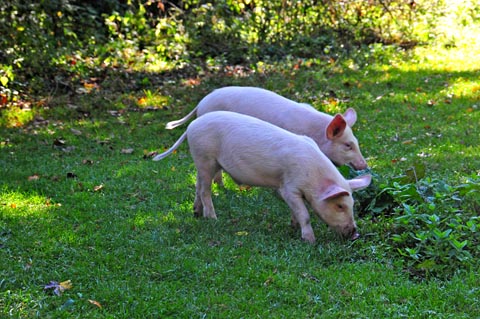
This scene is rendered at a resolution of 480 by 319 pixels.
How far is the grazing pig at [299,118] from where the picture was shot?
651 centimetres

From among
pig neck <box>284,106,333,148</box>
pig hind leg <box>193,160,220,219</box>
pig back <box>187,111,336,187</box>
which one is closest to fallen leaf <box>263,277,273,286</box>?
pig back <box>187,111,336,187</box>

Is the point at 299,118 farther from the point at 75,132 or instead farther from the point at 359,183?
the point at 75,132

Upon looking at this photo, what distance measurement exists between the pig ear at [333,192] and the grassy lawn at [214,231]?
0.36 metres

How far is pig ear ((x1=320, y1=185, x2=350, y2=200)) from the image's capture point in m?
5.09

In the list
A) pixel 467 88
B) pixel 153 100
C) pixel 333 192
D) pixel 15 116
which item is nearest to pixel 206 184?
pixel 333 192

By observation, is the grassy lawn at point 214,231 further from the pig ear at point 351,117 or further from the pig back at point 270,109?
the pig back at point 270,109

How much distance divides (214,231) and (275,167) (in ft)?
2.26

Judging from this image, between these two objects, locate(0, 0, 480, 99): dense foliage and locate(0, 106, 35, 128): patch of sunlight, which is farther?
locate(0, 0, 480, 99): dense foliage

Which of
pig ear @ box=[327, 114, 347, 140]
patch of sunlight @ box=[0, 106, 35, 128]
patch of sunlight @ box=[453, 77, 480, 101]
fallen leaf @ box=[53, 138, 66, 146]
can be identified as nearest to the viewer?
pig ear @ box=[327, 114, 347, 140]

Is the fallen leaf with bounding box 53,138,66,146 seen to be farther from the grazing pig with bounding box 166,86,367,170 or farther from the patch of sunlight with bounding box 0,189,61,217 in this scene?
the grazing pig with bounding box 166,86,367,170

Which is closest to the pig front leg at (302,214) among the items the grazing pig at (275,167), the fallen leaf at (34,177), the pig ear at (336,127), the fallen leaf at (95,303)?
the grazing pig at (275,167)

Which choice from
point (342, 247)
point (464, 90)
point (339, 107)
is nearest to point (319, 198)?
point (342, 247)

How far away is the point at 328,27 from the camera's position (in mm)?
13250

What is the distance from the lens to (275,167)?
547 cm
